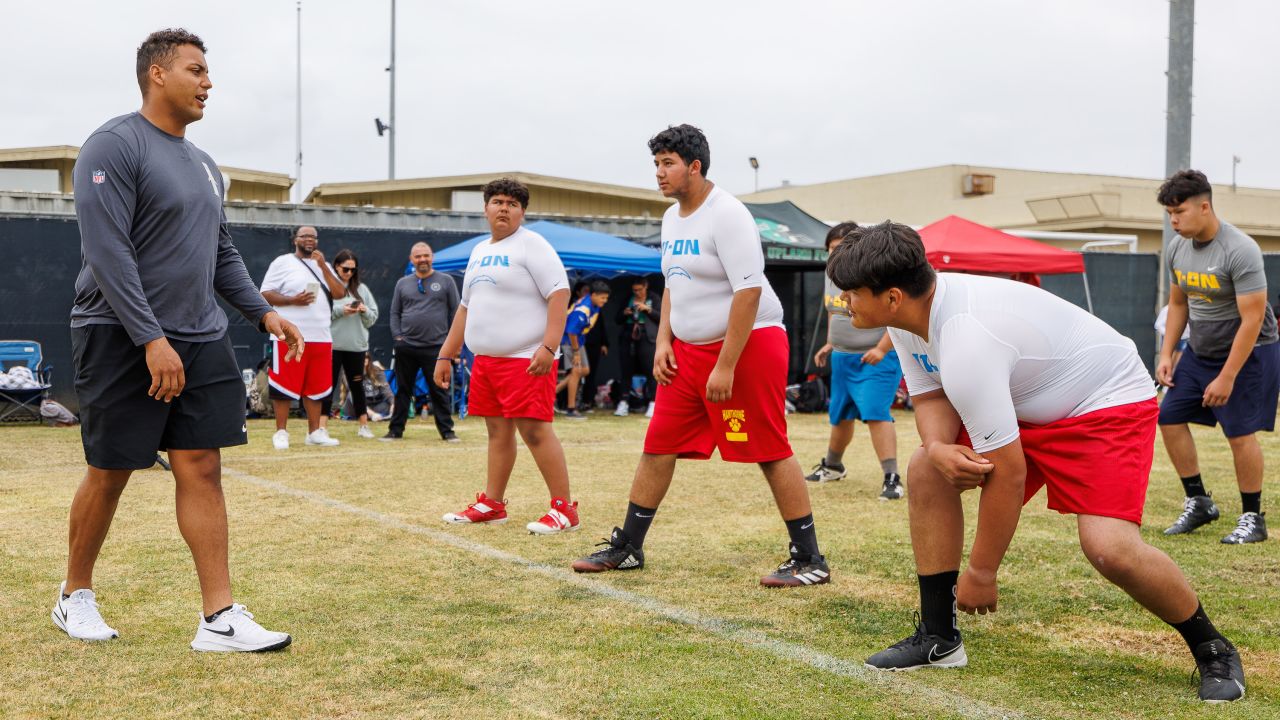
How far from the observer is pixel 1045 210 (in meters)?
30.1

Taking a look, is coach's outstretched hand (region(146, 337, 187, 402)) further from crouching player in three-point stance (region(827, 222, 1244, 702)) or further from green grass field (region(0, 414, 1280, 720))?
crouching player in three-point stance (region(827, 222, 1244, 702))

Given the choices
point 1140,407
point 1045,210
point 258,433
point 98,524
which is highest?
point 1045,210

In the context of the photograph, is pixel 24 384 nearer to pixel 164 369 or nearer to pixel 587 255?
pixel 587 255

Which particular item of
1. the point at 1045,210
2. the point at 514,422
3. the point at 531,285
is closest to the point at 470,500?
the point at 514,422

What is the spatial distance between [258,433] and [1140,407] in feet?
32.2

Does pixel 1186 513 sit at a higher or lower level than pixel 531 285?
lower

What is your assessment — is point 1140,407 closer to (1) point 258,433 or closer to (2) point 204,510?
(2) point 204,510

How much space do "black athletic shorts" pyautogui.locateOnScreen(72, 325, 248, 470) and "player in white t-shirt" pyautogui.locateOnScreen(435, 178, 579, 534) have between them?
2477 mm

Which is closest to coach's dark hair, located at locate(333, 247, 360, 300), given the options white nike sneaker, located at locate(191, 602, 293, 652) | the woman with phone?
the woman with phone

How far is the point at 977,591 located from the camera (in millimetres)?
3523

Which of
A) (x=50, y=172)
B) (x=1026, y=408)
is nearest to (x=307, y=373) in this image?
(x=1026, y=408)

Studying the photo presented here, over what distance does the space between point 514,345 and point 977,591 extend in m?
3.29

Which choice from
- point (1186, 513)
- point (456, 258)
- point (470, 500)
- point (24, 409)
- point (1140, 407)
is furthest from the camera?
point (456, 258)

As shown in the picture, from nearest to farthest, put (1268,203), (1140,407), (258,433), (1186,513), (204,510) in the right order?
1. (1140,407)
2. (204,510)
3. (1186,513)
4. (258,433)
5. (1268,203)
